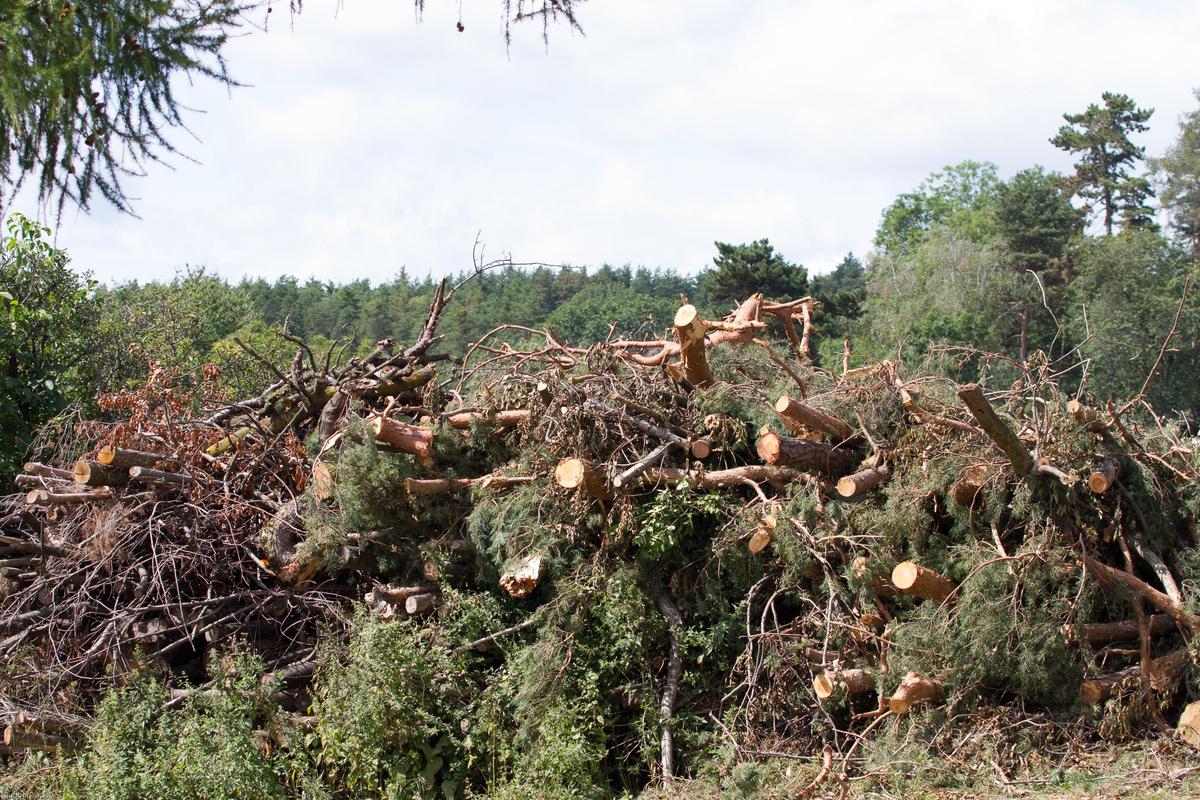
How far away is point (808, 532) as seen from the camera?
20.3 ft

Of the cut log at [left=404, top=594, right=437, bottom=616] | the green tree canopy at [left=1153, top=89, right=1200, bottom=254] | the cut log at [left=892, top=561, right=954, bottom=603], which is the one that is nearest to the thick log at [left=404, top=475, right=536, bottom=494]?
the cut log at [left=404, top=594, right=437, bottom=616]

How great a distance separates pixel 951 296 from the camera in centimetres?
3972

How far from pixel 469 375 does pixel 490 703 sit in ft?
8.39

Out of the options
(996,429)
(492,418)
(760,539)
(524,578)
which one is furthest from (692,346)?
(996,429)

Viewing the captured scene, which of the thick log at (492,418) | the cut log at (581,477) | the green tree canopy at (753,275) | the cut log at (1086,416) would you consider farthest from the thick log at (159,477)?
the green tree canopy at (753,275)

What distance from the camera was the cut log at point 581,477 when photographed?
21.0ft

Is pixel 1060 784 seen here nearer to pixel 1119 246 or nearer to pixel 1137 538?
pixel 1137 538

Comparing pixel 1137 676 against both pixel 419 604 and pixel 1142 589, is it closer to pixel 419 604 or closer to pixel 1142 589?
pixel 1142 589

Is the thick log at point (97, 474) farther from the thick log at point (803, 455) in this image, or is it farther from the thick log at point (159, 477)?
the thick log at point (803, 455)

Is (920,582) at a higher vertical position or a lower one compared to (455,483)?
lower

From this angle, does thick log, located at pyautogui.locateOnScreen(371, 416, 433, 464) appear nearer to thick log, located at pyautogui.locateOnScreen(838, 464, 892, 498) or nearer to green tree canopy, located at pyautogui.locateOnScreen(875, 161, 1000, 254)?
thick log, located at pyautogui.locateOnScreen(838, 464, 892, 498)

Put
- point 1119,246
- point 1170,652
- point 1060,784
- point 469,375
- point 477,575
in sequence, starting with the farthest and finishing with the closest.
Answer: point 1119,246 → point 469,375 → point 477,575 → point 1170,652 → point 1060,784

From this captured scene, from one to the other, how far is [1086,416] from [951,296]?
35467 mm

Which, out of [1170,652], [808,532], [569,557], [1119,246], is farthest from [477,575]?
[1119,246]
